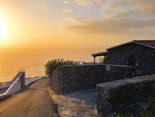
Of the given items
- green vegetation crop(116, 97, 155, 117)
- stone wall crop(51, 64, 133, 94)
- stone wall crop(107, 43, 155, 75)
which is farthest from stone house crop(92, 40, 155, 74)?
green vegetation crop(116, 97, 155, 117)

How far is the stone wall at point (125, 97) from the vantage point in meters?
12.7

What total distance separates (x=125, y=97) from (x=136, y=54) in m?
18.8

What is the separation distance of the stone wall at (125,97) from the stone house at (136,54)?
45.5 feet

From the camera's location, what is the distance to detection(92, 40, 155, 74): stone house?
2919cm

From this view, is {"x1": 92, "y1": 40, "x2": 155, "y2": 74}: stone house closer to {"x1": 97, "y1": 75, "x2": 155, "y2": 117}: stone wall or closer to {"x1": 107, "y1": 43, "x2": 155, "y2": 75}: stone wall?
{"x1": 107, "y1": 43, "x2": 155, "y2": 75}: stone wall

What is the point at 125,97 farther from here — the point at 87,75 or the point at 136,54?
the point at 136,54

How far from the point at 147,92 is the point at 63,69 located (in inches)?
443

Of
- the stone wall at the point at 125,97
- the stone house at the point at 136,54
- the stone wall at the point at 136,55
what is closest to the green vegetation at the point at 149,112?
the stone wall at the point at 125,97

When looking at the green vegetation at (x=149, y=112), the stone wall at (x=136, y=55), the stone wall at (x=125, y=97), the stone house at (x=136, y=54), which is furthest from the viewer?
the stone house at (x=136, y=54)

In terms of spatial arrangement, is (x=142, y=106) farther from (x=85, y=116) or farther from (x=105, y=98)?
(x=85, y=116)

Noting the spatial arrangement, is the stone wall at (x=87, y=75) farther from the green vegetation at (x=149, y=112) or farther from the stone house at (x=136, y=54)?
the green vegetation at (x=149, y=112)

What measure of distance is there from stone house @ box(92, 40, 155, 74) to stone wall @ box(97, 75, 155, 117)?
1385 cm

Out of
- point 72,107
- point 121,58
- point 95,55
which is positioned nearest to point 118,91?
point 72,107

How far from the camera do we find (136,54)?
1234 inches
